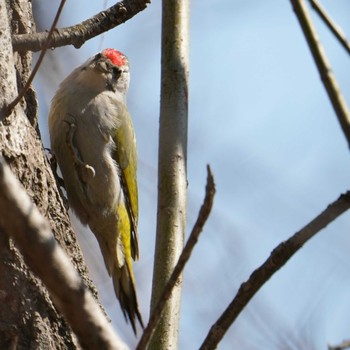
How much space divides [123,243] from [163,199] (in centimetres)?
108

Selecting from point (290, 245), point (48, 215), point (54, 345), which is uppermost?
point (290, 245)

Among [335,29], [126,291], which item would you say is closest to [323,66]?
[335,29]

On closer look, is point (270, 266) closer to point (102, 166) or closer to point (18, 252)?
point (18, 252)

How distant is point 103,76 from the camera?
171 inches

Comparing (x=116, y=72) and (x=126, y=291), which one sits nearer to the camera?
(x=126, y=291)

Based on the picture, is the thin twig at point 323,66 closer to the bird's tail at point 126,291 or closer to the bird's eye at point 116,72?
the bird's tail at point 126,291

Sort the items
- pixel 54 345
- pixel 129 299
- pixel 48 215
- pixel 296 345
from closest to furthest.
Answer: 1. pixel 54 345
2. pixel 48 215
3. pixel 296 345
4. pixel 129 299

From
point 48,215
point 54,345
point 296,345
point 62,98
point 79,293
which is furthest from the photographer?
point 62,98

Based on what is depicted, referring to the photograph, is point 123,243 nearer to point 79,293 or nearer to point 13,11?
point 13,11

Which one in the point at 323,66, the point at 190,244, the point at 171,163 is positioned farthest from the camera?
the point at 171,163

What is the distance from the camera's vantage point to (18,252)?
2.23 m

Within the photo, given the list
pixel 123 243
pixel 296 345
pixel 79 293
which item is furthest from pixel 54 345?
pixel 123 243

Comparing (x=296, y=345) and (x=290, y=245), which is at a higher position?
(x=290, y=245)

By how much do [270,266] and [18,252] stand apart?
87cm
